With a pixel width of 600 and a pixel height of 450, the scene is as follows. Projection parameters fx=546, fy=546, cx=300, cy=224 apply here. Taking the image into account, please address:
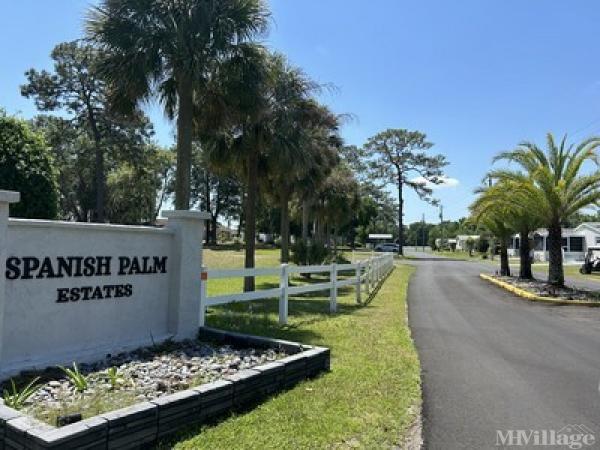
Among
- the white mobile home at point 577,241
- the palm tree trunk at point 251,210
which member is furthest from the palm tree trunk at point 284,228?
the white mobile home at point 577,241

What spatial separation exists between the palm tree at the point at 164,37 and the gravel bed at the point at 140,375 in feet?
22.7

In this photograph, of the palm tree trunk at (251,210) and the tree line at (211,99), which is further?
the palm tree trunk at (251,210)

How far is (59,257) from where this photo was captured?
636cm

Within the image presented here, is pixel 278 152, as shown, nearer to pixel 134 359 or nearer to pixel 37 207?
pixel 37 207

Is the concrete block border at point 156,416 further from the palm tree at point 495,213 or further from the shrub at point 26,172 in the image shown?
the palm tree at point 495,213

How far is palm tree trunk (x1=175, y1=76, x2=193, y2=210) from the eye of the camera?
13.0m

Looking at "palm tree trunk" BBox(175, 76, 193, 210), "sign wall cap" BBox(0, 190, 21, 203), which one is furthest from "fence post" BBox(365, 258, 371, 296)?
"sign wall cap" BBox(0, 190, 21, 203)

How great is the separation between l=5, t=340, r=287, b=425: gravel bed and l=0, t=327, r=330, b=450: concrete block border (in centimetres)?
36

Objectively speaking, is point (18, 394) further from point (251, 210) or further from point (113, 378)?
point (251, 210)

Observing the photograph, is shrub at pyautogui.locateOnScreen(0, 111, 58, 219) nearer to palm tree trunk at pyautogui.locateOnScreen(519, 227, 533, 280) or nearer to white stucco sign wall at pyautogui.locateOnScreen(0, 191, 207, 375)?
white stucco sign wall at pyautogui.locateOnScreen(0, 191, 207, 375)

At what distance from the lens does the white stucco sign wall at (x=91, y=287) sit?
19.3ft

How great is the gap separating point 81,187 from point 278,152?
43.7 meters

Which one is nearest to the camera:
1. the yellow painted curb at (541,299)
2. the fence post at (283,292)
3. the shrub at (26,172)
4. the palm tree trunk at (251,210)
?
the fence post at (283,292)

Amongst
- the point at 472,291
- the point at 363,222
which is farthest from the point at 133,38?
the point at 363,222
